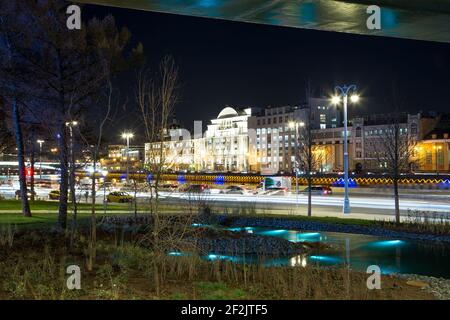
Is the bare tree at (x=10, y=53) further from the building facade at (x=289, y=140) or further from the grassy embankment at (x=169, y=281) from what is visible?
the building facade at (x=289, y=140)

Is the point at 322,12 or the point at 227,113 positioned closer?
the point at 322,12

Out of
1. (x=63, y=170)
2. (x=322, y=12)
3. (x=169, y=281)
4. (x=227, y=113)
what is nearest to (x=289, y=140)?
(x=227, y=113)

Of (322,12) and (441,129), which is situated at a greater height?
(441,129)

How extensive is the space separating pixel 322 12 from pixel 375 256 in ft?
41.7

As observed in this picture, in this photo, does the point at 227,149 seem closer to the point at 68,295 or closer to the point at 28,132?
the point at 28,132

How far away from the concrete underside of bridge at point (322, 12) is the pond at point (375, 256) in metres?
8.00

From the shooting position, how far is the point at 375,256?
20047 millimetres

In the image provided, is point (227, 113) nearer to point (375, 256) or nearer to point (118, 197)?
point (118, 197)

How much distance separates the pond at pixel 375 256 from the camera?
17.8 metres

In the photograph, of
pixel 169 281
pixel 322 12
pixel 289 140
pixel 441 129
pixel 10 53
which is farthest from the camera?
pixel 289 140

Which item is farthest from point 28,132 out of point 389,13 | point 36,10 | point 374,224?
point 389,13

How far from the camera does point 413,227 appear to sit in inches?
948

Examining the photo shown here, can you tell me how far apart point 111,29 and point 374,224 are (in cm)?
1503

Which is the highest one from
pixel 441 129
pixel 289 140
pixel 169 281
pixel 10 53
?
pixel 441 129
